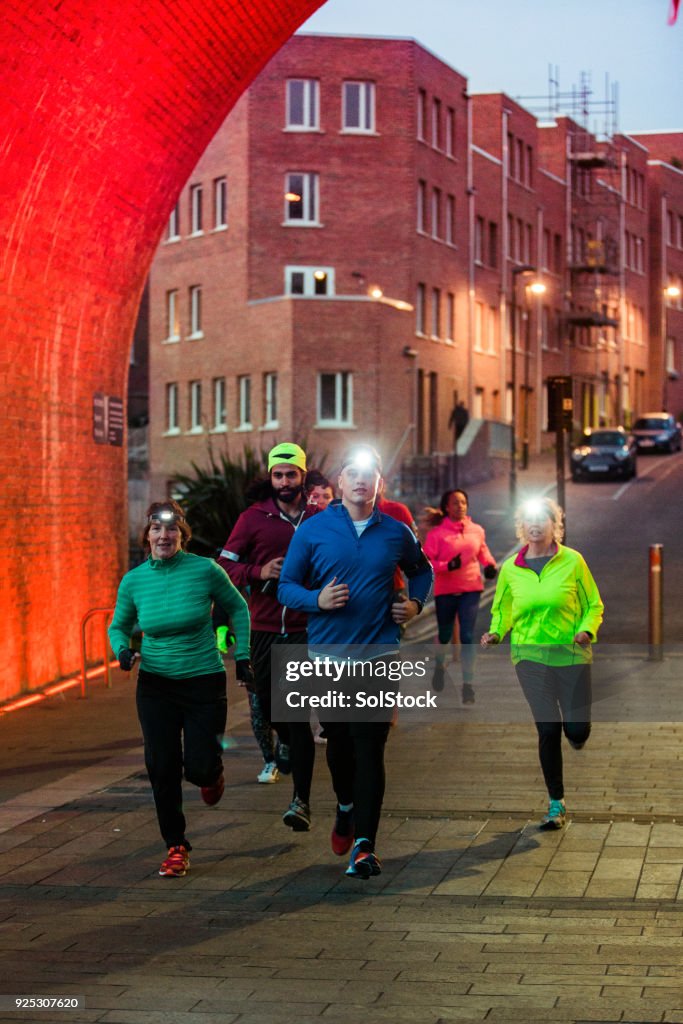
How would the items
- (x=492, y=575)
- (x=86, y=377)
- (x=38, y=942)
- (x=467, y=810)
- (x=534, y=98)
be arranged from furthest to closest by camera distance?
(x=534, y=98)
(x=86, y=377)
(x=492, y=575)
(x=467, y=810)
(x=38, y=942)

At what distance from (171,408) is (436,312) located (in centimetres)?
902

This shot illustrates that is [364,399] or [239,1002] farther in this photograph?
[364,399]

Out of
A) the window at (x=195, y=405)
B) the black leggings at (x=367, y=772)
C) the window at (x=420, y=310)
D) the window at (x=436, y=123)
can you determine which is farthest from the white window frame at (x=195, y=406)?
the black leggings at (x=367, y=772)

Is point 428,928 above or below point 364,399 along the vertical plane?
below

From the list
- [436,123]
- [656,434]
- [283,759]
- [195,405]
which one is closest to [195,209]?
[195,405]

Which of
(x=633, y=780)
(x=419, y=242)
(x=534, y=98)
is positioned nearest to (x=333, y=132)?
(x=419, y=242)

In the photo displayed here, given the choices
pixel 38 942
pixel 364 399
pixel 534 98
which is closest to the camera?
pixel 38 942

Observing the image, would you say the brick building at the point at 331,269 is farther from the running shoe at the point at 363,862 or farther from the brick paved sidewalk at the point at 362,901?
the running shoe at the point at 363,862

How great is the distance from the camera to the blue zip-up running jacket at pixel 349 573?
7777 mm

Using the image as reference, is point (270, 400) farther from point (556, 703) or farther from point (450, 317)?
point (556, 703)

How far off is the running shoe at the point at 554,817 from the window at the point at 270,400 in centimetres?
4186

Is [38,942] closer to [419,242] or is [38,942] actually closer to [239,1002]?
[239,1002]

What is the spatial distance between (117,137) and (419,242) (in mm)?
39265

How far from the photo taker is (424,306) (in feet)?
180
